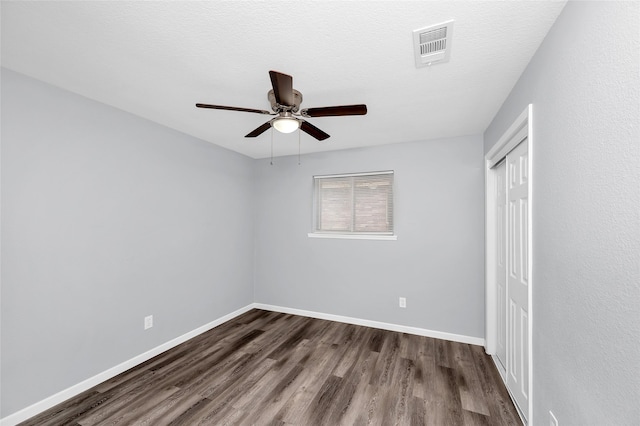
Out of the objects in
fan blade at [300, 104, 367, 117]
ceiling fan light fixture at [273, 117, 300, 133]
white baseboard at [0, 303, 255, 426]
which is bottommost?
white baseboard at [0, 303, 255, 426]

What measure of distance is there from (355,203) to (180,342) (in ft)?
9.44

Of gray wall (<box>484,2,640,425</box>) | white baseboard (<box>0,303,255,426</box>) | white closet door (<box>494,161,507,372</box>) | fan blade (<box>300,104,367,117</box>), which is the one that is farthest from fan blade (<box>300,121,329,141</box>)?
white baseboard (<box>0,303,255,426</box>)

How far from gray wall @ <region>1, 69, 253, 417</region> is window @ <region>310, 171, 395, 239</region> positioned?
5.45 ft

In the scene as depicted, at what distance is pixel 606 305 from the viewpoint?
0.94 m

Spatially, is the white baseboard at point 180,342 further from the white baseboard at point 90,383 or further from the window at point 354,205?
the window at point 354,205

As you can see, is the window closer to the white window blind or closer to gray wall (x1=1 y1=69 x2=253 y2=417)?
the white window blind

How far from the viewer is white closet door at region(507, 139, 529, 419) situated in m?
1.88

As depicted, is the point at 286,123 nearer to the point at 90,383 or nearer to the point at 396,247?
the point at 396,247

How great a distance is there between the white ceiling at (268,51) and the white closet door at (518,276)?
2.19ft

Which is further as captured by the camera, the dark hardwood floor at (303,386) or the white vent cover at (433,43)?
the dark hardwood floor at (303,386)

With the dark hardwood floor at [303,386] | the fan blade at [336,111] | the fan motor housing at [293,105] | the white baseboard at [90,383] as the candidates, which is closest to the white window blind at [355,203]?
the dark hardwood floor at [303,386]

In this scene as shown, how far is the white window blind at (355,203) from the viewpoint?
3.64 m

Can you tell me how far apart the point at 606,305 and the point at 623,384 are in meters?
0.25

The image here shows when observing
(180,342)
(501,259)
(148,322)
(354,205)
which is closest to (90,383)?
(148,322)
